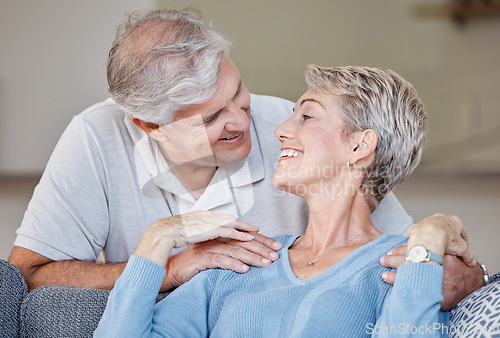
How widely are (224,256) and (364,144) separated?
438mm

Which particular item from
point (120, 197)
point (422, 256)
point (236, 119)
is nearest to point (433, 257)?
point (422, 256)

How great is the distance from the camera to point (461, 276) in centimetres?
126

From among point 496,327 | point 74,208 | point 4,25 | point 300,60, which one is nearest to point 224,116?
point 74,208

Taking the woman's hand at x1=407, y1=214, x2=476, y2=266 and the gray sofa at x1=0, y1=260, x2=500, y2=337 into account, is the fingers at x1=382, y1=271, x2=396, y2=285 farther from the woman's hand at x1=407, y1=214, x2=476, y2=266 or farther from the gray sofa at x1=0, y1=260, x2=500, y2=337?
the gray sofa at x1=0, y1=260, x2=500, y2=337

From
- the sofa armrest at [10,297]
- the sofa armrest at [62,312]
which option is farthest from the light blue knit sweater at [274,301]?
the sofa armrest at [10,297]

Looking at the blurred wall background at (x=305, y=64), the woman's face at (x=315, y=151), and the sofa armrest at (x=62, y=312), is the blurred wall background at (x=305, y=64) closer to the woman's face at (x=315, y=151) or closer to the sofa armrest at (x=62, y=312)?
the woman's face at (x=315, y=151)

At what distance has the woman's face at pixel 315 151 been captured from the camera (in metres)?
1.39

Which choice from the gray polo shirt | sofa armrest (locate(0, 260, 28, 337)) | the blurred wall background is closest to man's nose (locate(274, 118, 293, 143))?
the gray polo shirt

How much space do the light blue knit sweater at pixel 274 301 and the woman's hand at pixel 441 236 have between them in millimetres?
53

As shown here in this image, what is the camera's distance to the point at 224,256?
1.41 m

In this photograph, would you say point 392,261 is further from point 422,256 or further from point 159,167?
point 159,167

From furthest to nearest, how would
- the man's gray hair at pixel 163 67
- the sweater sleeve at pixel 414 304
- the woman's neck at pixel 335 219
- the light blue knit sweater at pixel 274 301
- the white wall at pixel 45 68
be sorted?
the white wall at pixel 45 68 < the man's gray hair at pixel 163 67 < the woman's neck at pixel 335 219 < the light blue knit sweater at pixel 274 301 < the sweater sleeve at pixel 414 304

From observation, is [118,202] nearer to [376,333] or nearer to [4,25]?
[376,333]

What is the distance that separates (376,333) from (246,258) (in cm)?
38
